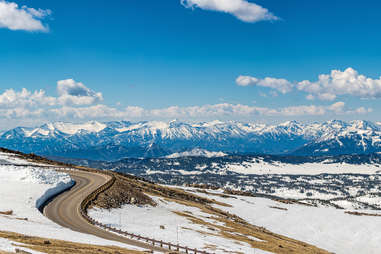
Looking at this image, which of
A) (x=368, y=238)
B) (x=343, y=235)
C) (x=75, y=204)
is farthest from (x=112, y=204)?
(x=368, y=238)

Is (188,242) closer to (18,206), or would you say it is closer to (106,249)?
(106,249)

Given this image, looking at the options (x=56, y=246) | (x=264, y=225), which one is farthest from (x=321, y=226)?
(x=56, y=246)

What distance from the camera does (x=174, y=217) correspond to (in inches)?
2820

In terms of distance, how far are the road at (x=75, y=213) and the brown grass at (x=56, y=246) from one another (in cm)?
873

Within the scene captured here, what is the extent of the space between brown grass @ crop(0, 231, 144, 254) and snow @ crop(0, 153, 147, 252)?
80.3 inches

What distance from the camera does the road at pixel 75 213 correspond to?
151ft

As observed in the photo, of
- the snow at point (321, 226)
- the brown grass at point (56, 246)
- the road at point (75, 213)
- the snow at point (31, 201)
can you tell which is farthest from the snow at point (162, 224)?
the snow at point (321, 226)

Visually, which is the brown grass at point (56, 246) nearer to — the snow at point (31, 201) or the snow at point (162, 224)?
the snow at point (31, 201)

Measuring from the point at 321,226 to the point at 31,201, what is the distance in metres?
118

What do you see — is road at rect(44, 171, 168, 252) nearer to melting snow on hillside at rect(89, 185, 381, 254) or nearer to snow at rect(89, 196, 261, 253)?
snow at rect(89, 196, 261, 253)

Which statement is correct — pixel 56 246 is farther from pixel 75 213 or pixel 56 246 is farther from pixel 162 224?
pixel 162 224

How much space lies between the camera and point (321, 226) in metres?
136

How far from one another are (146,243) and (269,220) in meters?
93.8

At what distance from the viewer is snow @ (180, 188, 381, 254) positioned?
11606 cm
